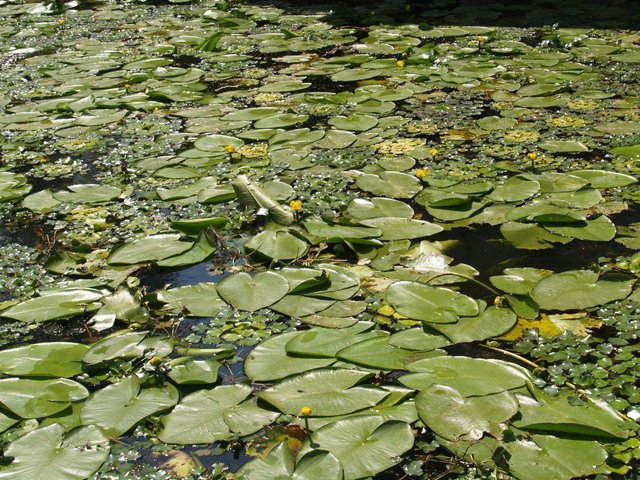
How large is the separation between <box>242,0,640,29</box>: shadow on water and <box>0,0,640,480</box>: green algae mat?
41cm

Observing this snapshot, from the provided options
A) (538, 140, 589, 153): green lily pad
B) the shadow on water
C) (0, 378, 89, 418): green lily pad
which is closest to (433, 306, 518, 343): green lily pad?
(0, 378, 89, 418): green lily pad

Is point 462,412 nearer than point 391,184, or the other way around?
point 462,412

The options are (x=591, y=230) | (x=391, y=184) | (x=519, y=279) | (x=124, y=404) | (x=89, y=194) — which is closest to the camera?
(x=124, y=404)

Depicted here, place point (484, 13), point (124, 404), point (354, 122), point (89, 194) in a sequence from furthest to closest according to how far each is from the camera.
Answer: point (484, 13) → point (354, 122) → point (89, 194) → point (124, 404)

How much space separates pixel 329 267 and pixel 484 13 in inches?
128

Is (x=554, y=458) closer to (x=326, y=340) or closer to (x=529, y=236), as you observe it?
(x=326, y=340)

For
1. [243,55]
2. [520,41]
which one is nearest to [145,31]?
[243,55]

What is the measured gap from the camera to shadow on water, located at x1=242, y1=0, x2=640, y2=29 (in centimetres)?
449

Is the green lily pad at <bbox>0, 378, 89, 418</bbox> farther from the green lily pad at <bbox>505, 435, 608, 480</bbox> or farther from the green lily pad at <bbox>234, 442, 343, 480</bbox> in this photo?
the green lily pad at <bbox>505, 435, 608, 480</bbox>

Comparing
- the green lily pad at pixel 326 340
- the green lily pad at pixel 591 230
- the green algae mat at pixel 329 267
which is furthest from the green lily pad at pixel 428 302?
the green lily pad at pixel 591 230

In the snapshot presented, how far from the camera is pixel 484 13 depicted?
15.8ft

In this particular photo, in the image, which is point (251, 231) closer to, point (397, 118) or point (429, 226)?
point (429, 226)

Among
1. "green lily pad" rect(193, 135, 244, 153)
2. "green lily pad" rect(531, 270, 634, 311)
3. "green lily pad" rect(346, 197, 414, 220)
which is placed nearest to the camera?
"green lily pad" rect(531, 270, 634, 311)

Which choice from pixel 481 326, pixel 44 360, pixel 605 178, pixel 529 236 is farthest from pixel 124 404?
pixel 605 178
